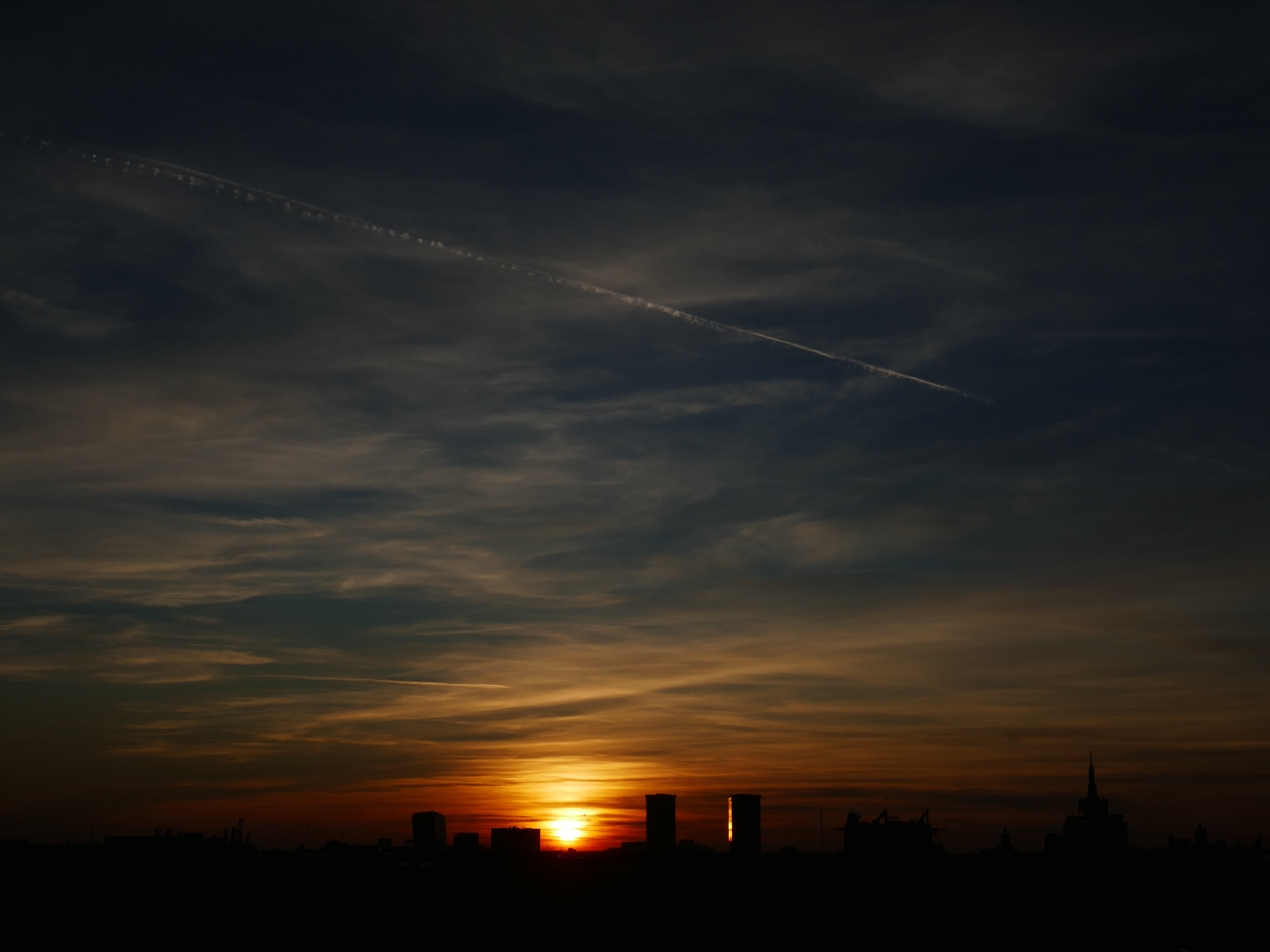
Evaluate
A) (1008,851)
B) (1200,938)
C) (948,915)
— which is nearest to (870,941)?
(948,915)

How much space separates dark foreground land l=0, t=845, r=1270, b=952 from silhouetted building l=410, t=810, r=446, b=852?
6.60m

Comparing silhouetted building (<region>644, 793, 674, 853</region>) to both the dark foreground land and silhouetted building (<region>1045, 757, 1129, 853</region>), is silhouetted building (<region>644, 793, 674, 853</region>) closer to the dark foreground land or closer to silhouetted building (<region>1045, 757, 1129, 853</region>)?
the dark foreground land

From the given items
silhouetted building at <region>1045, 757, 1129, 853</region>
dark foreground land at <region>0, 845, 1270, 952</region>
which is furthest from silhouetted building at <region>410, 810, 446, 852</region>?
silhouetted building at <region>1045, 757, 1129, 853</region>

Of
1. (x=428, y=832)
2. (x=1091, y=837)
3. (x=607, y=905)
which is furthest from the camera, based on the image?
(x=1091, y=837)

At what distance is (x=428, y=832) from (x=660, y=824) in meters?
22.3

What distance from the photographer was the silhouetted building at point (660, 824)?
64.7 meters

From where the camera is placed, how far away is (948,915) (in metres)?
64.9

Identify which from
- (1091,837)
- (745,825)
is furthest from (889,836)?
(1091,837)

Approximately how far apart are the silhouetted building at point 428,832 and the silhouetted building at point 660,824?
1961cm

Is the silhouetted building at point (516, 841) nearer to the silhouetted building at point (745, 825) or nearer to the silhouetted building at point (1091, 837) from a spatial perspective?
the silhouetted building at point (745, 825)

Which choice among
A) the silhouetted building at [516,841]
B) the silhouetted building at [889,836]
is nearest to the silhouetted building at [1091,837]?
the silhouetted building at [889,836]

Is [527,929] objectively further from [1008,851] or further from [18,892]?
[1008,851]

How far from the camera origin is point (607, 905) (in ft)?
187

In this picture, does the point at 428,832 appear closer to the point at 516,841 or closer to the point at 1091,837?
the point at 516,841
